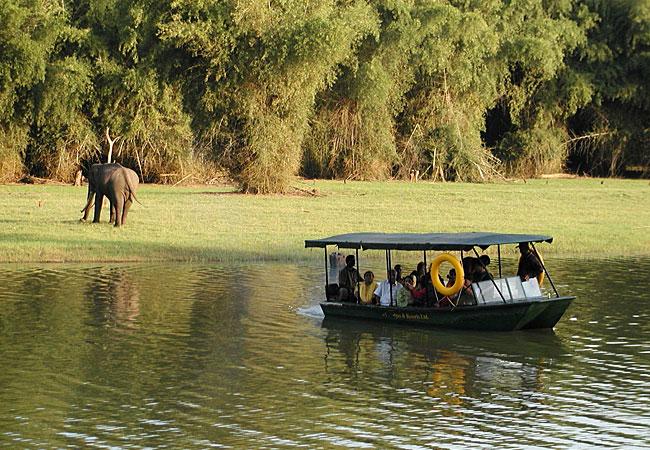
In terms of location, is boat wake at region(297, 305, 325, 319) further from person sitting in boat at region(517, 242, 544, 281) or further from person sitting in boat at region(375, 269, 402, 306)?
person sitting in boat at region(517, 242, 544, 281)

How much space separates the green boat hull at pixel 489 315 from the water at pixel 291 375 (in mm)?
173

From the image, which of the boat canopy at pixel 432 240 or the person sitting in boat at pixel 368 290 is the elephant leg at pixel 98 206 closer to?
the boat canopy at pixel 432 240

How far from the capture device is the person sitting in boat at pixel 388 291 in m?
17.0

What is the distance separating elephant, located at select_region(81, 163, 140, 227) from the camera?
28.4m

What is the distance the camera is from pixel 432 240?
1689 cm

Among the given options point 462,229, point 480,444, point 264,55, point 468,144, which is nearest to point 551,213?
point 462,229

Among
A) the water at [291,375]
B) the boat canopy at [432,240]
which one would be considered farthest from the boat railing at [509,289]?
the water at [291,375]

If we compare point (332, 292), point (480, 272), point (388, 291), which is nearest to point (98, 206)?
point (332, 292)

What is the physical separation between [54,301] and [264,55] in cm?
2071

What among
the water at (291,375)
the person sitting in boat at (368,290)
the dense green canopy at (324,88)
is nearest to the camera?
the water at (291,375)

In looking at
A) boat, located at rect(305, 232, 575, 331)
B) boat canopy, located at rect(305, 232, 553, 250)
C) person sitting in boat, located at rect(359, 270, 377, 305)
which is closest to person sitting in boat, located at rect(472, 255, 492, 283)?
boat, located at rect(305, 232, 575, 331)

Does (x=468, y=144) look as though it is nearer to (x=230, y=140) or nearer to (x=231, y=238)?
(x=230, y=140)

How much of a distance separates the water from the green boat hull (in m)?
0.17

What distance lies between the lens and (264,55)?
125 feet
